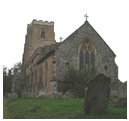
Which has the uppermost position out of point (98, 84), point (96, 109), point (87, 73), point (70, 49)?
point (70, 49)

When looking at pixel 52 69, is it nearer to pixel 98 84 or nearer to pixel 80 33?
pixel 80 33

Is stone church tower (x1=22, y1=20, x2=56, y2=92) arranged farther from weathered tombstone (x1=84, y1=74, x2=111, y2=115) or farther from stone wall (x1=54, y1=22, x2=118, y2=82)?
weathered tombstone (x1=84, y1=74, x2=111, y2=115)

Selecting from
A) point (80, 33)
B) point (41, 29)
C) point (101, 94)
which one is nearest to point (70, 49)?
point (80, 33)

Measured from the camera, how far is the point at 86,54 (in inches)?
1315

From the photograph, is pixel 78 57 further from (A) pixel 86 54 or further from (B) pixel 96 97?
(B) pixel 96 97

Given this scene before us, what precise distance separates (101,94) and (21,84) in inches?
1558

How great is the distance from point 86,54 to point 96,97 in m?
21.0

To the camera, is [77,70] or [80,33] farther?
[80,33]

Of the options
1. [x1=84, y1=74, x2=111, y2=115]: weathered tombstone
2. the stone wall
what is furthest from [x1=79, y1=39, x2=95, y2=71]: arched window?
[x1=84, y1=74, x2=111, y2=115]: weathered tombstone

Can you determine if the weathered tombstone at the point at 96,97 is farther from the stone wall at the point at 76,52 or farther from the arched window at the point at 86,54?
the arched window at the point at 86,54

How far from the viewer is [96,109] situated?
41.0ft

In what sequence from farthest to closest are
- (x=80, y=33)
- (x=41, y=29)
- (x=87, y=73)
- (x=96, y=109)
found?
(x=41, y=29)
(x=80, y=33)
(x=87, y=73)
(x=96, y=109)

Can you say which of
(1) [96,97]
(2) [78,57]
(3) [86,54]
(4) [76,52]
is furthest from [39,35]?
(1) [96,97]

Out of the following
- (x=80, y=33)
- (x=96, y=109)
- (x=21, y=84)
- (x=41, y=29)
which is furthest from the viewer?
(x=41, y=29)
